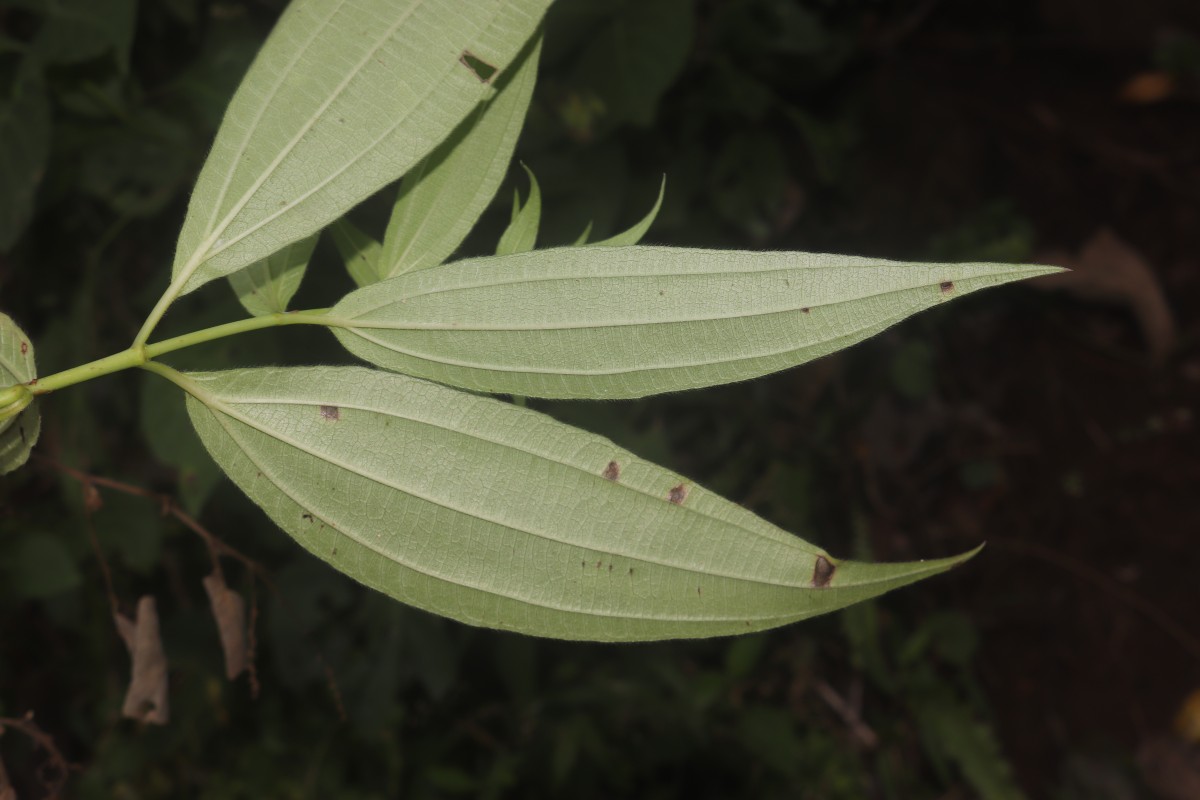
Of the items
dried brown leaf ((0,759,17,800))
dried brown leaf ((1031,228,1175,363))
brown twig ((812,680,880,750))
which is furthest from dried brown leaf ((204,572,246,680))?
dried brown leaf ((1031,228,1175,363))

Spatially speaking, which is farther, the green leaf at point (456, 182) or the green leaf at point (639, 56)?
the green leaf at point (639, 56)

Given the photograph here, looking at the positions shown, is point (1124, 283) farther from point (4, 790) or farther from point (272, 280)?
point (4, 790)

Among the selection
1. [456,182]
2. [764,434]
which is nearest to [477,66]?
[456,182]

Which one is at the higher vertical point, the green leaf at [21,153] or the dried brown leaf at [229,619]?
the green leaf at [21,153]

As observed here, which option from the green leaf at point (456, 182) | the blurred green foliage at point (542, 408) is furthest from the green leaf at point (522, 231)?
the blurred green foliage at point (542, 408)

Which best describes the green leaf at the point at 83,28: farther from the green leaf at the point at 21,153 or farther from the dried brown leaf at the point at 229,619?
the dried brown leaf at the point at 229,619

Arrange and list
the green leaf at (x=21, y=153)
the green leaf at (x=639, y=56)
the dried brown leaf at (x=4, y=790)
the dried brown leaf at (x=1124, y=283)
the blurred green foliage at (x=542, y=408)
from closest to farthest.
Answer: the dried brown leaf at (x=4, y=790)
the green leaf at (x=21, y=153)
the blurred green foliage at (x=542, y=408)
the green leaf at (x=639, y=56)
the dried brown leaf at (x=1124, y=283)
